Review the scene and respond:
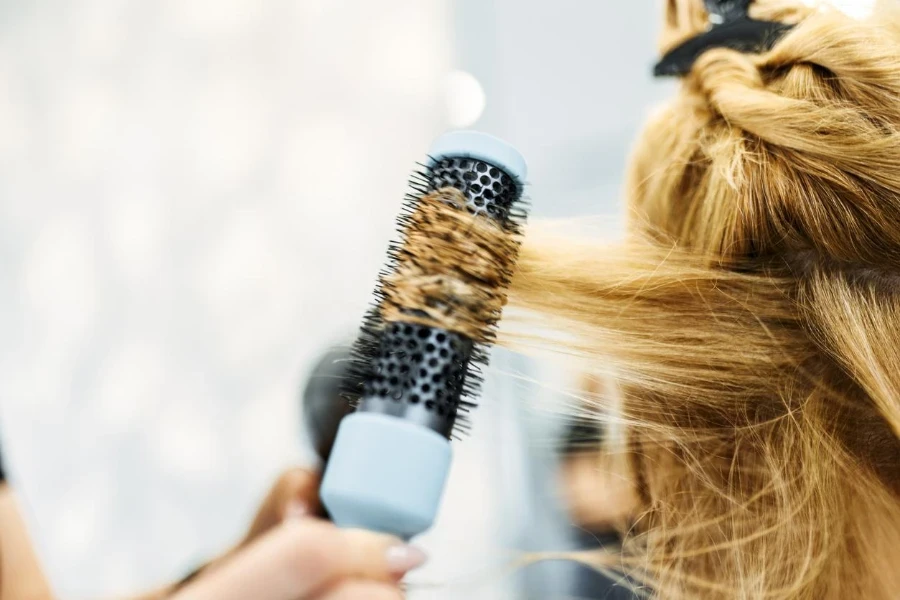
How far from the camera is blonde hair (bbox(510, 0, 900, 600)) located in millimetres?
458

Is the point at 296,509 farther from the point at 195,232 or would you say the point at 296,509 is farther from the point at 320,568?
the point at 195,232

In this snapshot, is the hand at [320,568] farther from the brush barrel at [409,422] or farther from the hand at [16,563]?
the hand at [16,563]

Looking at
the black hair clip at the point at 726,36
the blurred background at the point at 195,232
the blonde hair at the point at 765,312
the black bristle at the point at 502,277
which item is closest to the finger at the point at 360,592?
the black bristle at the point at 502,277

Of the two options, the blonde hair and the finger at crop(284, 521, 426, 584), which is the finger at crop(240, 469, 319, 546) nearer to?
the finger at crop(284, 521, 426, 584)

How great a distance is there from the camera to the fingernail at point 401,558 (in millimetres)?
389

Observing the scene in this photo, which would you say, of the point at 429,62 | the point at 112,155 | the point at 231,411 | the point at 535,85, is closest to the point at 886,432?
the point at 535,85

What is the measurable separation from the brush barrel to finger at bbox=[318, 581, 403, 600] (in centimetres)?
3

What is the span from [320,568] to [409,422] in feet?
0.36

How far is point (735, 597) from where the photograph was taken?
0.57 meters

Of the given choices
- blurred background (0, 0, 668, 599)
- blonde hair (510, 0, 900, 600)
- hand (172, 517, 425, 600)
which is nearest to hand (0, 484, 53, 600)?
blurred background (0, 0, 668, 599)

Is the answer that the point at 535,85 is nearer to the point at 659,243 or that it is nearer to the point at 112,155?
the point at 659,243

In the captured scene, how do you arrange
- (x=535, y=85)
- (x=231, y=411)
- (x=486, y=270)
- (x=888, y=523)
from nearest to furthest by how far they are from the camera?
(x=486, y=270)
(x=888, y=523)
(x=535, y=85)
(x=231, y=411)

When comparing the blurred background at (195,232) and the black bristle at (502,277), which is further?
the blurred background at (195,232)

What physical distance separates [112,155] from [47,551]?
2.59 ft
